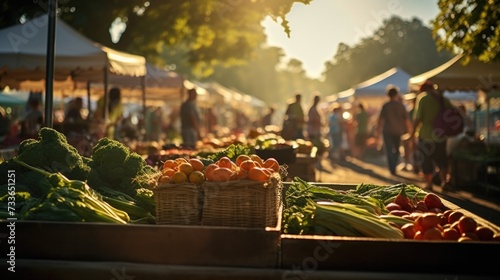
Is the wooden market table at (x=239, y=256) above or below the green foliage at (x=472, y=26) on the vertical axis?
below

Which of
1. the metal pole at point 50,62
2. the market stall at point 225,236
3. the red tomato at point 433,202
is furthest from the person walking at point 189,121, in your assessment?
the market stall at point 225,236

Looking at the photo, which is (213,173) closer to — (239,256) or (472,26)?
(239,256)

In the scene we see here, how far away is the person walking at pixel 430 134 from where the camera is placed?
42.9 ft

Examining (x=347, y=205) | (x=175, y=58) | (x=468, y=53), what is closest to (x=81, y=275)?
(x=347, y=205)

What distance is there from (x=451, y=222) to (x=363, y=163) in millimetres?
18840

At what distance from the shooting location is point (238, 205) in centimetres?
398

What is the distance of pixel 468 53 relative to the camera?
12.4 meters

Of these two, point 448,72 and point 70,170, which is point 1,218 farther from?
point 448,72

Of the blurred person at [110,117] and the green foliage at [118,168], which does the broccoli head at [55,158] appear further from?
the blurred person at [110,117]

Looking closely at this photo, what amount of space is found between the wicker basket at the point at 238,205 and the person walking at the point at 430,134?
9.69 metres

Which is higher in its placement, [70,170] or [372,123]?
[372,123]

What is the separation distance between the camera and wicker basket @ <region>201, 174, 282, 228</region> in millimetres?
3967

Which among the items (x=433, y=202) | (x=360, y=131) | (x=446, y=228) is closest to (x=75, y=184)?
(x=446, y=228)

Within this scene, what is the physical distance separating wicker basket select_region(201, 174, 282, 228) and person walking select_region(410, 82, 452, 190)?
31.8ft
